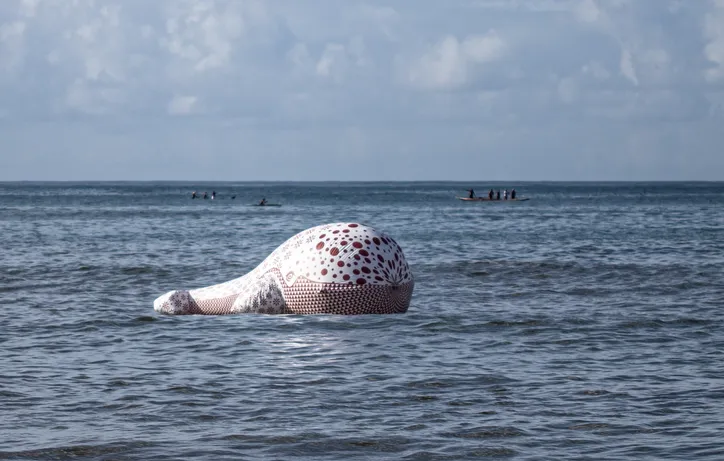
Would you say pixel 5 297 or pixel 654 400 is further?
pixel 5 297

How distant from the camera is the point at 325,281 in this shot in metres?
16.8

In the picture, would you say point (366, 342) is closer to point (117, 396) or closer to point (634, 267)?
point (117, 396)

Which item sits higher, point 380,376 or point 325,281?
point 325,281

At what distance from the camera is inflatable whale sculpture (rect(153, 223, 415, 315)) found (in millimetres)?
16719

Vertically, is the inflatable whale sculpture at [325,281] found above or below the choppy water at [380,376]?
above

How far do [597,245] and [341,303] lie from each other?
77.5 ft

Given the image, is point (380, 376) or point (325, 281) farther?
point (325, 281)

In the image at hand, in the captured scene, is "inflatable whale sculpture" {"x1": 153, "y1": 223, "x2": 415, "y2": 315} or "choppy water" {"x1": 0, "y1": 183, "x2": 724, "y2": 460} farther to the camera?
"inflatable whale sculpture" {"x1": 153, "y1": 223, "x2": 415, "y2": 315}

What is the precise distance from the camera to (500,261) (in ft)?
97.9

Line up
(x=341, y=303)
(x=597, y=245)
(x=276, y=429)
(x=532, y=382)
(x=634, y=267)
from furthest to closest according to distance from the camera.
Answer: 1. (x=597, y=245)
2. (x=634, y=267)
3. (x=341, y=303)
4. (x=532, y=382)
5. (x=276, y=429)

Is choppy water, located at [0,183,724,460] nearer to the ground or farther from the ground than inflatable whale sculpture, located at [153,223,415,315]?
nearer to the ground

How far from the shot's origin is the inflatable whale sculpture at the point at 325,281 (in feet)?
54.9

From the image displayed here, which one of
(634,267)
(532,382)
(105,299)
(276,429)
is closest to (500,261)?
(634,267)

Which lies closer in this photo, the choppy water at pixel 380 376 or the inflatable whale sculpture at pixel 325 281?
the choppy water at pixel 380 376
